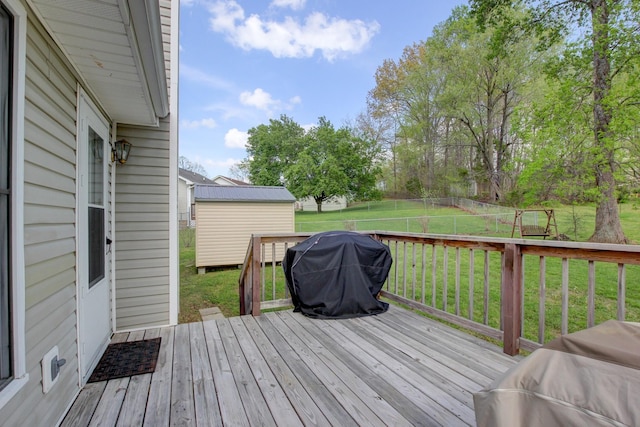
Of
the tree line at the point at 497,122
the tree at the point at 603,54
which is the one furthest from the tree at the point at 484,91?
the tree at the point at 603,54

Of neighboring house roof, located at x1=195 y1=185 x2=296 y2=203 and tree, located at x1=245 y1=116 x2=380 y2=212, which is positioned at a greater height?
tree, located at x1=245 y1=116 x2=380 y2=212

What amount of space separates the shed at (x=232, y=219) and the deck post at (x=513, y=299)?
674cm

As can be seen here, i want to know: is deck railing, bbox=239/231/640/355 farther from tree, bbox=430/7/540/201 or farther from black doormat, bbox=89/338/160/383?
Result: tree, bbox=430/7/540/201

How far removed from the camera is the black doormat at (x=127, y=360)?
2236 mm

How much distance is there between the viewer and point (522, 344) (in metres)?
2.35

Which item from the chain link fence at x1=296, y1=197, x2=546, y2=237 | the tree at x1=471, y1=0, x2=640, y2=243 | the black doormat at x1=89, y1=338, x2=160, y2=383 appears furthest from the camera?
the chain link fence at x1=296, y1=197, x2=546, y2=237

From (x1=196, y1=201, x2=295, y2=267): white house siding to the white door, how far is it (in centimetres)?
528

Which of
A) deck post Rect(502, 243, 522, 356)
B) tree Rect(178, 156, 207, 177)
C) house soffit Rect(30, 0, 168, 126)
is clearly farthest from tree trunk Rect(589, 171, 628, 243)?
tree Rect(178, 156, 207, 177)

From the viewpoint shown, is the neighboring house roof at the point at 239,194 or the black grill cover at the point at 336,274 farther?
the neighboring house roof at the point at 239,194

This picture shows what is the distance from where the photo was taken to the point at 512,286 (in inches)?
93.6

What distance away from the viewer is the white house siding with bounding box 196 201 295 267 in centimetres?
812

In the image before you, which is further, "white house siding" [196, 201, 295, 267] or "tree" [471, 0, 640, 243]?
"white house siding" [196, 201, 295, 267]

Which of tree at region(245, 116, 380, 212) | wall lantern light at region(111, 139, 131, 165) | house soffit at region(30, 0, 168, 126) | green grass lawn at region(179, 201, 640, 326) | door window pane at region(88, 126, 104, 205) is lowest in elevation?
green grass lawn at region(179, 201, 640, 326)

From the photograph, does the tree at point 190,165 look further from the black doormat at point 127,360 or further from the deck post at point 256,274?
the black doormat at point 127,360
